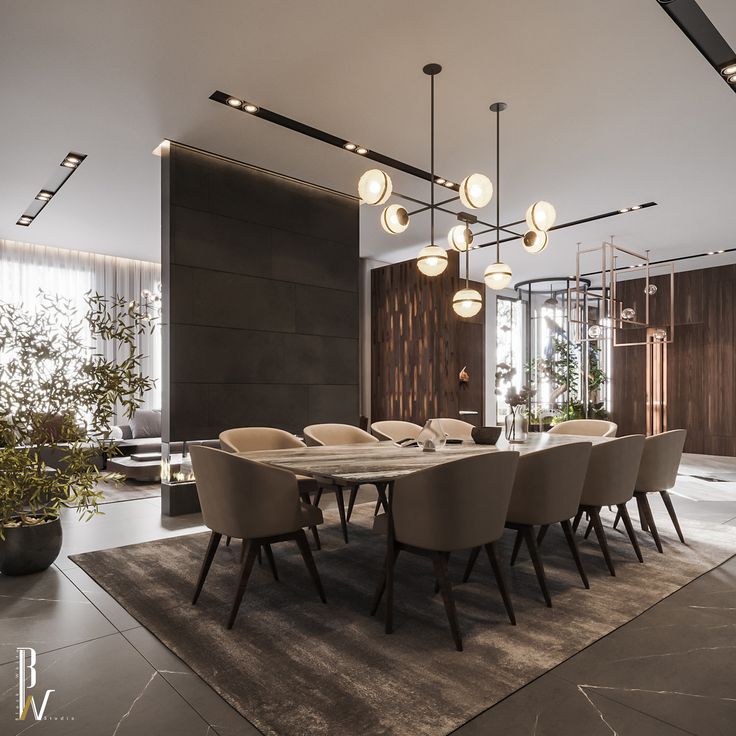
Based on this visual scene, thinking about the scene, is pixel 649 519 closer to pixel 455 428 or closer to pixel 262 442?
pixel 455 428

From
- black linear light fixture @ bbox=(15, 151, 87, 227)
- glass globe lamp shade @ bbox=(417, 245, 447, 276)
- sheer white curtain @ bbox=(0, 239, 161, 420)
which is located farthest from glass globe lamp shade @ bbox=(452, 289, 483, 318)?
sheer white curtain @ bbox=(0, 239, 161, 420)

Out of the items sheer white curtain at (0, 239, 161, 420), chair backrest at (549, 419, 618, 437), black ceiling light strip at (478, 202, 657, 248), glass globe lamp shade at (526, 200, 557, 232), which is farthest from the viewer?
sheer white curtain at (0, 239, 161, 420)

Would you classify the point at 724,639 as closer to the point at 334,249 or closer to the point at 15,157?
the point at 334,249

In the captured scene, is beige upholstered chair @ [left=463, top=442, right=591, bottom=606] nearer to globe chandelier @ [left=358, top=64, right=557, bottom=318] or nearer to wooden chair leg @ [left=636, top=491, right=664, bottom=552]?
wooden chair leg @ [left=636, top=491, right=664, bottom=552]

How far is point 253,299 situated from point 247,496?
3.06m

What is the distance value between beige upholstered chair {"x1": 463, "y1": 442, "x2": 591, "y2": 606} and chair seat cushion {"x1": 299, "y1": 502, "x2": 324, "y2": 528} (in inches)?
37.9

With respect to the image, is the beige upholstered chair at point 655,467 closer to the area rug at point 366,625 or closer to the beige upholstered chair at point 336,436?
the area rug at point 366,625

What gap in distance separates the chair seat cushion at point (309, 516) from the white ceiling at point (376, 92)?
265cm

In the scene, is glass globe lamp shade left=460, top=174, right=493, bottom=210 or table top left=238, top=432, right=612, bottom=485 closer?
table top left=238, top=432, right=612, bottom=485

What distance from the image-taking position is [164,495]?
4.77 meters

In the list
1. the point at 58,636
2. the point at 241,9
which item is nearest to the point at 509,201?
the point at 241,9

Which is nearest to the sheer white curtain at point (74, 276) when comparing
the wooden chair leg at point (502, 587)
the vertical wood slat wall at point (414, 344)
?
the vertical wood slat wall at point (414, 344)

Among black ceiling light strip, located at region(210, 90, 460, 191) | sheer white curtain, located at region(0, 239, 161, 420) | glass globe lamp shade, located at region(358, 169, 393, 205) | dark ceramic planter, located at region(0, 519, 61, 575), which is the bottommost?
dark ceramic planter, located at region(0, 519, 61, 575)

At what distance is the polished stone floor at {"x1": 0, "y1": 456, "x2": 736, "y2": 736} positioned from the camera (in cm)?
178
